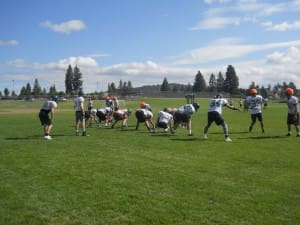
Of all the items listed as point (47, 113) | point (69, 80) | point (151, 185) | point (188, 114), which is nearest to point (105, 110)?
point (47, 113)

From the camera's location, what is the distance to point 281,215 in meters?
6.14

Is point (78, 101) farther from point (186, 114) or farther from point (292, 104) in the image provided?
point (292, 104)

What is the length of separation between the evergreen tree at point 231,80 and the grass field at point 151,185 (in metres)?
112

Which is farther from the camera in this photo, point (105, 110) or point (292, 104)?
point (105, 110)

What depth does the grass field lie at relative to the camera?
6.12 metres

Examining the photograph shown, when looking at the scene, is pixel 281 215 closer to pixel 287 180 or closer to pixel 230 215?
pixel 230 215

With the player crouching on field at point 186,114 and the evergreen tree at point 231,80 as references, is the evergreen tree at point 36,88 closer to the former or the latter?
the evergreen tree at point 231,80

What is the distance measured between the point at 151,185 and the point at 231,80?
391 ft

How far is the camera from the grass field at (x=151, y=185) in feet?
20.1

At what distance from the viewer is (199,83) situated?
133625mm

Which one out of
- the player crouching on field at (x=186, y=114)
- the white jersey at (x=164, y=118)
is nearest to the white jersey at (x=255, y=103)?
the player crouching on field at (x=186, y=114)

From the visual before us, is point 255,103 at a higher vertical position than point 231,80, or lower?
lower

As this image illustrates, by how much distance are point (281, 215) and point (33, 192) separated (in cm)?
454

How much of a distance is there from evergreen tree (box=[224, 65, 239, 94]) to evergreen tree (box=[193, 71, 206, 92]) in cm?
1005
